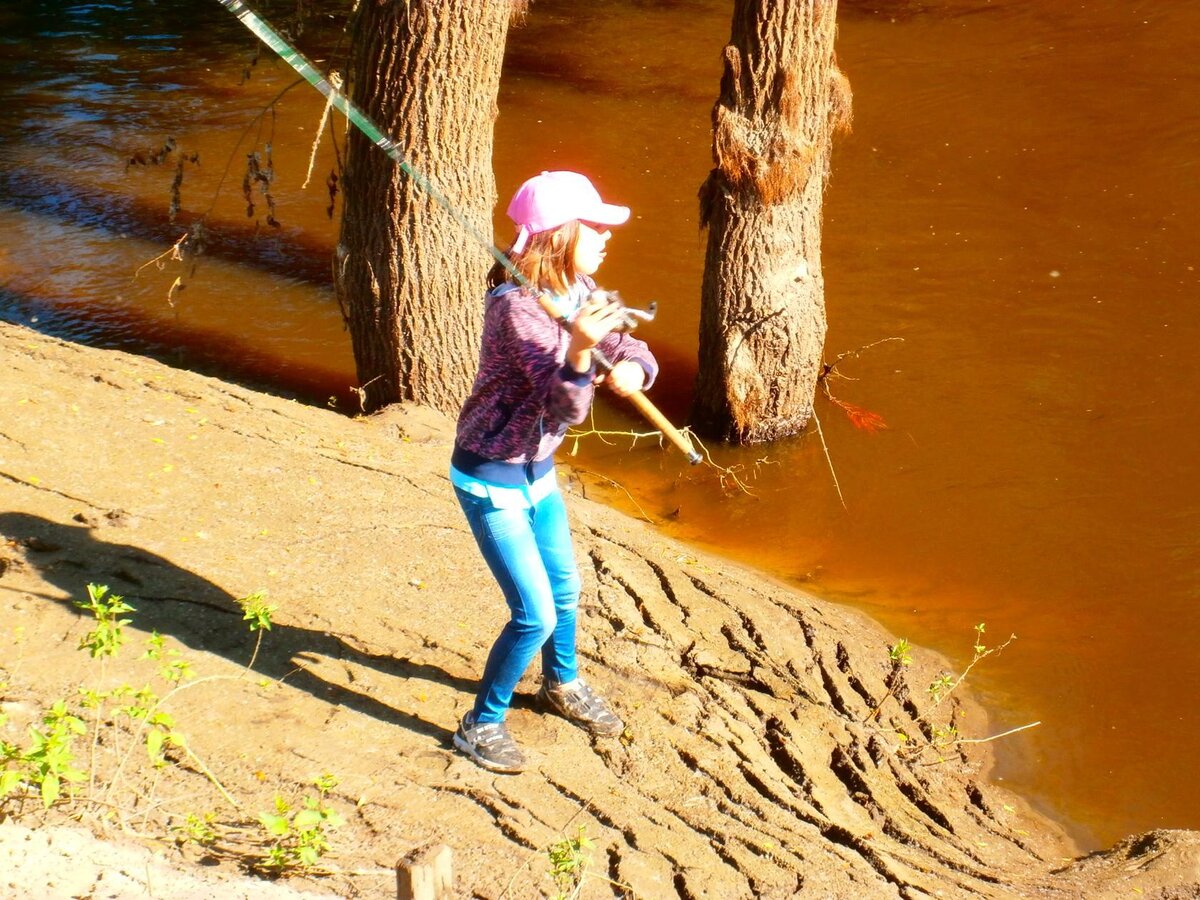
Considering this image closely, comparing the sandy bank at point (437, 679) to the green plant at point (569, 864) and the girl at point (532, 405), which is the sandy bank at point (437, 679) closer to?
the green plant at point (569, 864)

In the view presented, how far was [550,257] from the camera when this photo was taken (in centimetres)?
333

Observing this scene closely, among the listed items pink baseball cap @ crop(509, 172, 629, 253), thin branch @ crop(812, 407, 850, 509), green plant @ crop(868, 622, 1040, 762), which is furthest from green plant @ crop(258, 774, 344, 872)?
thin branch @ crop(812, 407, 850, 509)

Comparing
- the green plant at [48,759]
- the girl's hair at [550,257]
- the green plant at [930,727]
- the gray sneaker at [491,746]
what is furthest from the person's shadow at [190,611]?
the green plant at [930,727]

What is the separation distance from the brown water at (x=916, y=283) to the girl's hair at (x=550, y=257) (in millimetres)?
3482

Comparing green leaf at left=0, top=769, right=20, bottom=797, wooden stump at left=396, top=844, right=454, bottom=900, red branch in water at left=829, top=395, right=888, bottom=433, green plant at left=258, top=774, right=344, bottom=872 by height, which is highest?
wooden stump at left=396, top=844, right=454, bottom=900

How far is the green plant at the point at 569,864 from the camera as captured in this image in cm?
315

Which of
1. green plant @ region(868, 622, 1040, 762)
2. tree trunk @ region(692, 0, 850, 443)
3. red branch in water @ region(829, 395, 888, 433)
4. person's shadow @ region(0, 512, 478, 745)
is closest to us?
person's shadow @ region(0, 512, 478, 745)

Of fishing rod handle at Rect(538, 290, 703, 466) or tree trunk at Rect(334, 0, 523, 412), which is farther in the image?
tree trunk at Rect(334, 0, 523, 412)

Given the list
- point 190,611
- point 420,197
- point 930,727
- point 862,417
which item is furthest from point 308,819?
point 862,417

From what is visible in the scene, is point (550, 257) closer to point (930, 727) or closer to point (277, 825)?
point (277, 825)

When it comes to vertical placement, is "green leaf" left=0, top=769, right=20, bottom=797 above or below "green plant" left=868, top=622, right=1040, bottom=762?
above

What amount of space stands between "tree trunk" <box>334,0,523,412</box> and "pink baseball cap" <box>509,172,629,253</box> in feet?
9.54

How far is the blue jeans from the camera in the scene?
11.7ft

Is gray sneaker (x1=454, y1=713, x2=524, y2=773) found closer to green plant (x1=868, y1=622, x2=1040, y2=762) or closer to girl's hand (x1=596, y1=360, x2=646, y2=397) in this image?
girl's hand (x1=596, y1=360, x2=646, y2=397)
